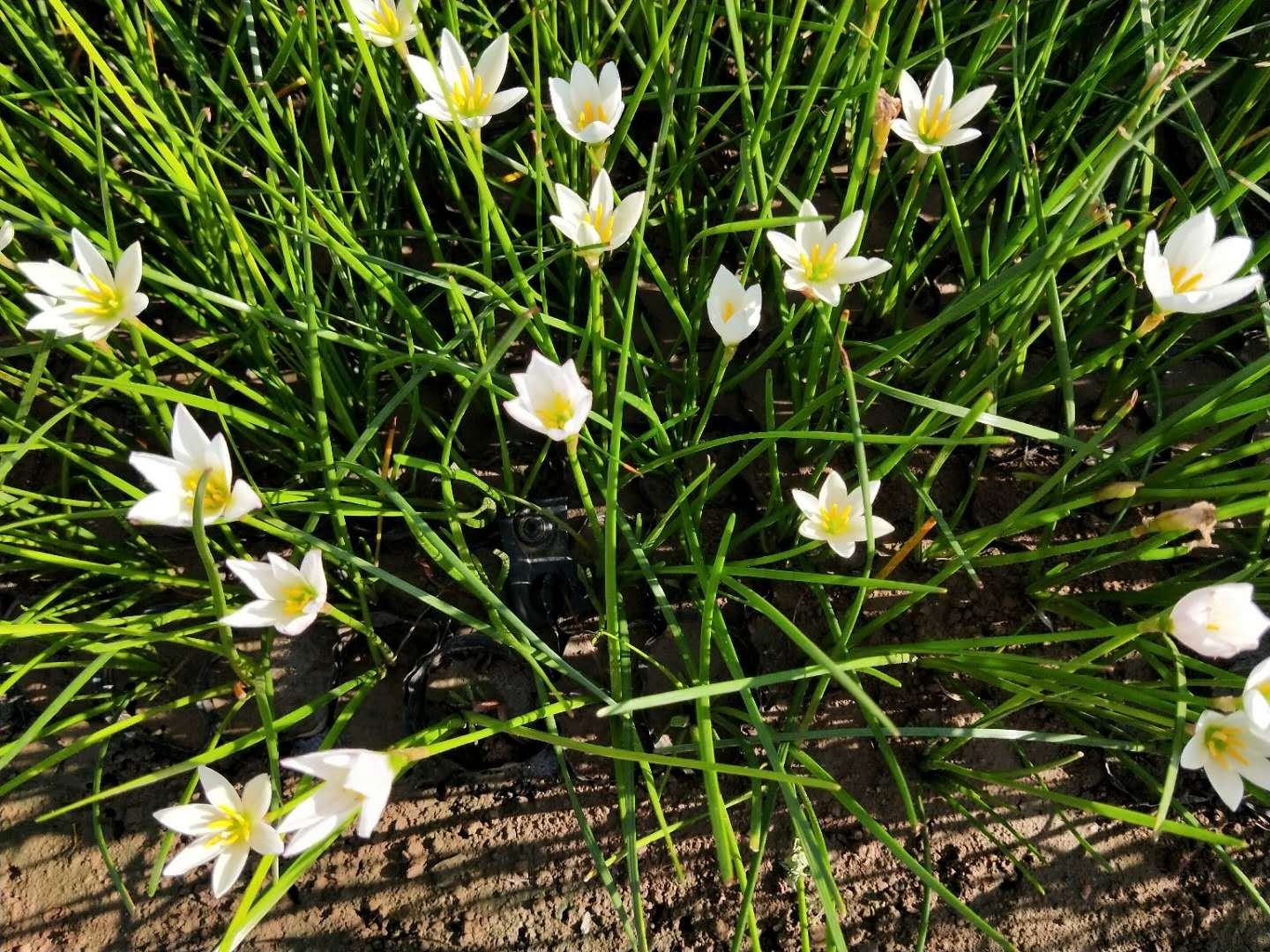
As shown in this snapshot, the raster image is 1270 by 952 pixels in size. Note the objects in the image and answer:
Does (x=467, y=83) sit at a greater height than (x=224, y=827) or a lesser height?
greater

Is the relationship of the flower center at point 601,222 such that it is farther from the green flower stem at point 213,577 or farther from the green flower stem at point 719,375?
the green flower stem at point 213,577

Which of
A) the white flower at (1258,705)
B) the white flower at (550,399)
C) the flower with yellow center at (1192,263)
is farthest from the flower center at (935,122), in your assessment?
the white flower at (1258,705)

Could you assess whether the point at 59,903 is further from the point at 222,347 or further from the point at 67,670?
the point at 222,347

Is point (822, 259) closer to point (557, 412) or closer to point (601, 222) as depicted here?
point (601, 222)

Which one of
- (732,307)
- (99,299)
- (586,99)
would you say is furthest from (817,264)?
(99,299)

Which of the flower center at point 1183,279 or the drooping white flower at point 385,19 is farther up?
the drooping white flower at point 385,19

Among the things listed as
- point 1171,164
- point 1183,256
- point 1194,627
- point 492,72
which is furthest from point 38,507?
point 1171,164

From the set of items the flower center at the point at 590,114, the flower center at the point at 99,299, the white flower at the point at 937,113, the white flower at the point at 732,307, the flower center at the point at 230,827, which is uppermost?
the flower center at the point at 590,114
